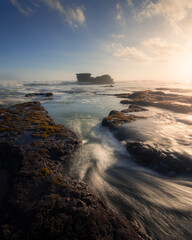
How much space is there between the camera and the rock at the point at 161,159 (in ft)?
23.7

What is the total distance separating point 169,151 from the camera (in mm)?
8523

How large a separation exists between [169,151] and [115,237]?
6.84 metres

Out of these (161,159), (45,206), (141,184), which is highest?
(45,206)

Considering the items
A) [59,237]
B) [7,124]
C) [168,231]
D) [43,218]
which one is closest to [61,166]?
[43,218]

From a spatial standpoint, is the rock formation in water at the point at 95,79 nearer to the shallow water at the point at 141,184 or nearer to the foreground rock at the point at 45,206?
the shallow water at the point at 141,184

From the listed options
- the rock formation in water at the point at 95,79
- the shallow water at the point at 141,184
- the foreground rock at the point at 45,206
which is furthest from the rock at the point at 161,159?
the rock formation in water at the point at 95,79

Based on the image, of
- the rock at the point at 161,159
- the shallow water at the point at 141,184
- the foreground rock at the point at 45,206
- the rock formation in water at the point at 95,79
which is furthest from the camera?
the rock formation in water at the point at 95,79

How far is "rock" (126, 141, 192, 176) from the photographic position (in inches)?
285

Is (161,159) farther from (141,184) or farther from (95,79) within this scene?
(95,79)

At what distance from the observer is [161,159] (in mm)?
7926

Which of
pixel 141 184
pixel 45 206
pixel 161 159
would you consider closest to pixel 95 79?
pixel 161 159

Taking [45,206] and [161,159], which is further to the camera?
[161,159]

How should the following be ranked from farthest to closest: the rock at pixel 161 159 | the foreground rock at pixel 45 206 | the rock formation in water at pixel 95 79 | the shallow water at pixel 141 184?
the rock formation in water at pixel 95 79 < the rock at pixel 161 159 < the shallow water at pixel 141 184 < the foreground rock at pixel 45 206

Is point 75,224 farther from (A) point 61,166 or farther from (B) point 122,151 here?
(B) point 122,151
